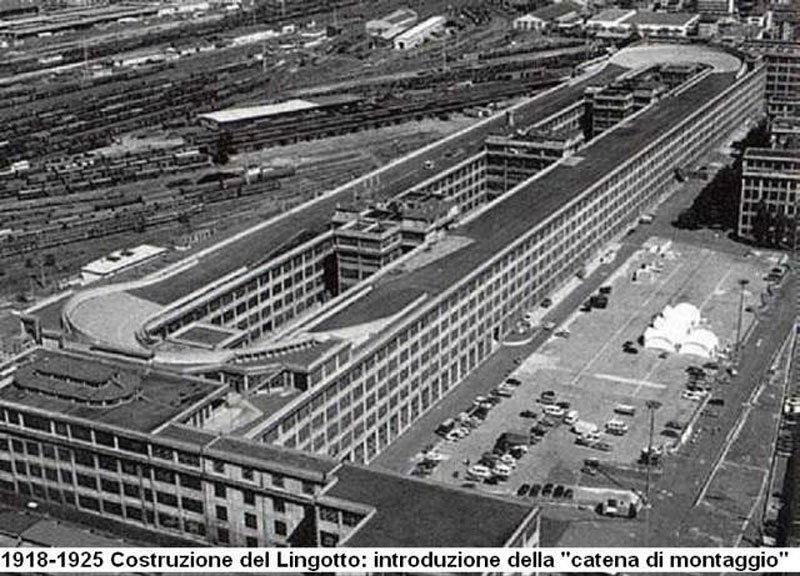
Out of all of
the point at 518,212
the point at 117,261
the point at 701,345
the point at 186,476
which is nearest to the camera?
the point at 186,476

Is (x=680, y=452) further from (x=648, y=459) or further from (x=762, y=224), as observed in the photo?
(x=762, y=224)

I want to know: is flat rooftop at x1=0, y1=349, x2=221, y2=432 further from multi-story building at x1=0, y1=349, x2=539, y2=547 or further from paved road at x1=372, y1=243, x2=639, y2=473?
paved road at x1=372, y1=243, x2=639, y2=473

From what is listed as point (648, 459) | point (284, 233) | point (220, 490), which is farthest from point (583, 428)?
point (284, 233)

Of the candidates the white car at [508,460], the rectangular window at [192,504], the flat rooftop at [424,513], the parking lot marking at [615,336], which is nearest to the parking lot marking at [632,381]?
the parking lot marking at [615,336]

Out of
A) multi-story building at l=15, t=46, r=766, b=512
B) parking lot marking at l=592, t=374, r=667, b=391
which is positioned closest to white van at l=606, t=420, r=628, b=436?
parking lot marking at l=592, t=374, r=667, b=391

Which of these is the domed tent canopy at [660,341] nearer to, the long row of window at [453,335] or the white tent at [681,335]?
the white tent at [681,335]

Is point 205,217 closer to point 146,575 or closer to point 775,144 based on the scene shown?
point 775,144

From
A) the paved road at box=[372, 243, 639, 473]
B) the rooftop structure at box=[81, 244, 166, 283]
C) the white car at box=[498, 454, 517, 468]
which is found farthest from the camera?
the rooftop structure at box=[81, 244, 166, 283]
